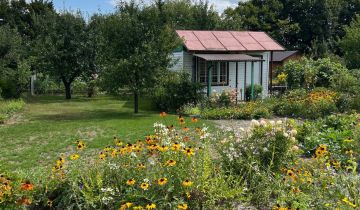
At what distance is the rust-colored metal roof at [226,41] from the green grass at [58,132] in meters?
4.83

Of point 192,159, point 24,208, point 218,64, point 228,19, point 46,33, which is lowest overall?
point 24,208

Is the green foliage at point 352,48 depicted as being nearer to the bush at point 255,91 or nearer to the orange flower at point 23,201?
the bush at point 255,91

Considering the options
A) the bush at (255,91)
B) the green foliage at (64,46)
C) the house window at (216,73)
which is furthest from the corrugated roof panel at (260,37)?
the green foliage at (64,46)

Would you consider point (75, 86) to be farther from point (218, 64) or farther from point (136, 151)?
point (136, 151)

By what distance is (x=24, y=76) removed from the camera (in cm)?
2027

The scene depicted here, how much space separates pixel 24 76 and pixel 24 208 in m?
17.4

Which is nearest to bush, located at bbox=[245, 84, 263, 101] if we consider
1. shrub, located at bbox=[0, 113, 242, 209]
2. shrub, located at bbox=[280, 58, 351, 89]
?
shrub, located at bbox=[280, 58, 351, 89]

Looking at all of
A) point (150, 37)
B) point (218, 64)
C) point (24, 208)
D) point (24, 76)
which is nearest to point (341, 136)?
point (24, 208)

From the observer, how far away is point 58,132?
11227mm

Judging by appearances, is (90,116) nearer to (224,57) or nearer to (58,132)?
(58,132)

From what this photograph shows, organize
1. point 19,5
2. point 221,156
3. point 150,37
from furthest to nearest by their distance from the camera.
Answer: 1. point 19,5
2. point 150,37
3. point 221,156

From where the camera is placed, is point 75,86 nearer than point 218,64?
No

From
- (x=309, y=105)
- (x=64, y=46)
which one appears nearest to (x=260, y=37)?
(x=309, y=105)

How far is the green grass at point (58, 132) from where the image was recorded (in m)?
8.28
